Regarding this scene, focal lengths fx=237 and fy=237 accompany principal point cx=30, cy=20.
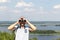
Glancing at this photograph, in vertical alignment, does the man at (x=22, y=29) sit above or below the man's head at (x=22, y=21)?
below

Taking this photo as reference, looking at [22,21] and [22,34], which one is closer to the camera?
[22,21]

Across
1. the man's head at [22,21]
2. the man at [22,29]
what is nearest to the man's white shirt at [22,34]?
the man at [22,29]

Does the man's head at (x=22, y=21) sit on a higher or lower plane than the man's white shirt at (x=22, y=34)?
higher

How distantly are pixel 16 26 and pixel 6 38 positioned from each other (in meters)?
7.57

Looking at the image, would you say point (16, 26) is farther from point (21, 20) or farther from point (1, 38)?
point (1, 38)

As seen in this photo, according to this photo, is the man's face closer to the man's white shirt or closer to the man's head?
the man's head

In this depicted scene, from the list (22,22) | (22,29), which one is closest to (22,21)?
(22,22)

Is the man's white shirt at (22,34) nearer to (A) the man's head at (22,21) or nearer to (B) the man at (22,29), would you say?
(B) the man at (22,29)

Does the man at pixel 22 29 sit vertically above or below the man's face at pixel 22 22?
below

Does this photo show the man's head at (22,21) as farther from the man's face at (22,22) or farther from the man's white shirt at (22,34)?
the man's white shirt at (22,34)

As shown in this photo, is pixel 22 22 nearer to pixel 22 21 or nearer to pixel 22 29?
pixel 22 21

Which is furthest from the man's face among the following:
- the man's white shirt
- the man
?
the man's white shirt

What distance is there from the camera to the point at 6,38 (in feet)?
39.9

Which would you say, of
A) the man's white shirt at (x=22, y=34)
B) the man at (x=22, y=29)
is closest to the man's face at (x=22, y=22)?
the man at (x=22, y=29)
